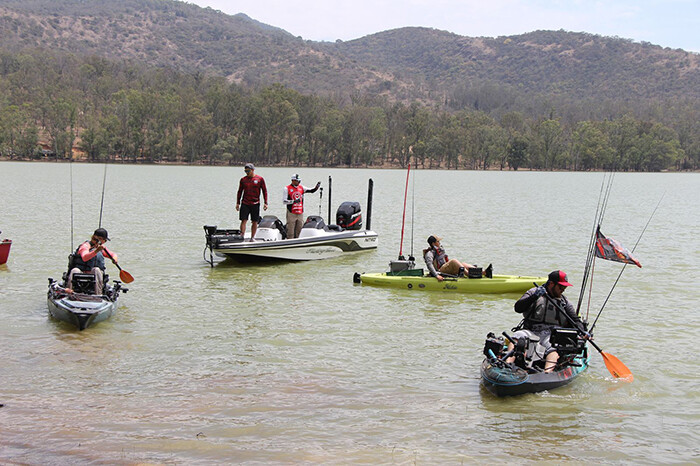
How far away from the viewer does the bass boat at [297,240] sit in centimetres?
1770

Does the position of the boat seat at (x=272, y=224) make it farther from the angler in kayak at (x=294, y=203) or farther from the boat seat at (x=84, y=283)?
the boat seat at (x=84, y=283)

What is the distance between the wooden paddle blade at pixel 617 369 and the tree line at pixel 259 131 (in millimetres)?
105176

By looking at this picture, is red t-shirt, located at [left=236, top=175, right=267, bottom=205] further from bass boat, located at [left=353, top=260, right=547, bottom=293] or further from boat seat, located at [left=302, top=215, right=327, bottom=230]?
bass boat, located at [left=353, top=260, right=547, bottom=293]

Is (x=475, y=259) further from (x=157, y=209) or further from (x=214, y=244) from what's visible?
(x=157, y=209)

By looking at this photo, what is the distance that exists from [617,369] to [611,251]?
1.64 meters

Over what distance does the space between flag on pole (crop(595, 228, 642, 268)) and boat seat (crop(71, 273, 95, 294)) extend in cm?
783

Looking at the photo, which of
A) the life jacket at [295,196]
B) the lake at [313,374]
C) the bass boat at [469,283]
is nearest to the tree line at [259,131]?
the life jacket at [295,196]

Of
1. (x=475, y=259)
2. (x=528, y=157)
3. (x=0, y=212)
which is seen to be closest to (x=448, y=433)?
(x=475, y=259)

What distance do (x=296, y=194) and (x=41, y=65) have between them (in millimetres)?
142532

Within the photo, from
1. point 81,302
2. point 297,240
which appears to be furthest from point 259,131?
point 81,302

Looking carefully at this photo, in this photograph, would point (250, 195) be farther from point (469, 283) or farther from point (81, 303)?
point (81, 303)

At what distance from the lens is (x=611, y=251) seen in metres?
10.2

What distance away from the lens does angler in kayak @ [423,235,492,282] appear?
15.0m

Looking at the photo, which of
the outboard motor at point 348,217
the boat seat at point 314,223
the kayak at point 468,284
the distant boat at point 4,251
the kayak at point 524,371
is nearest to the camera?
the kayak at point 524,371
